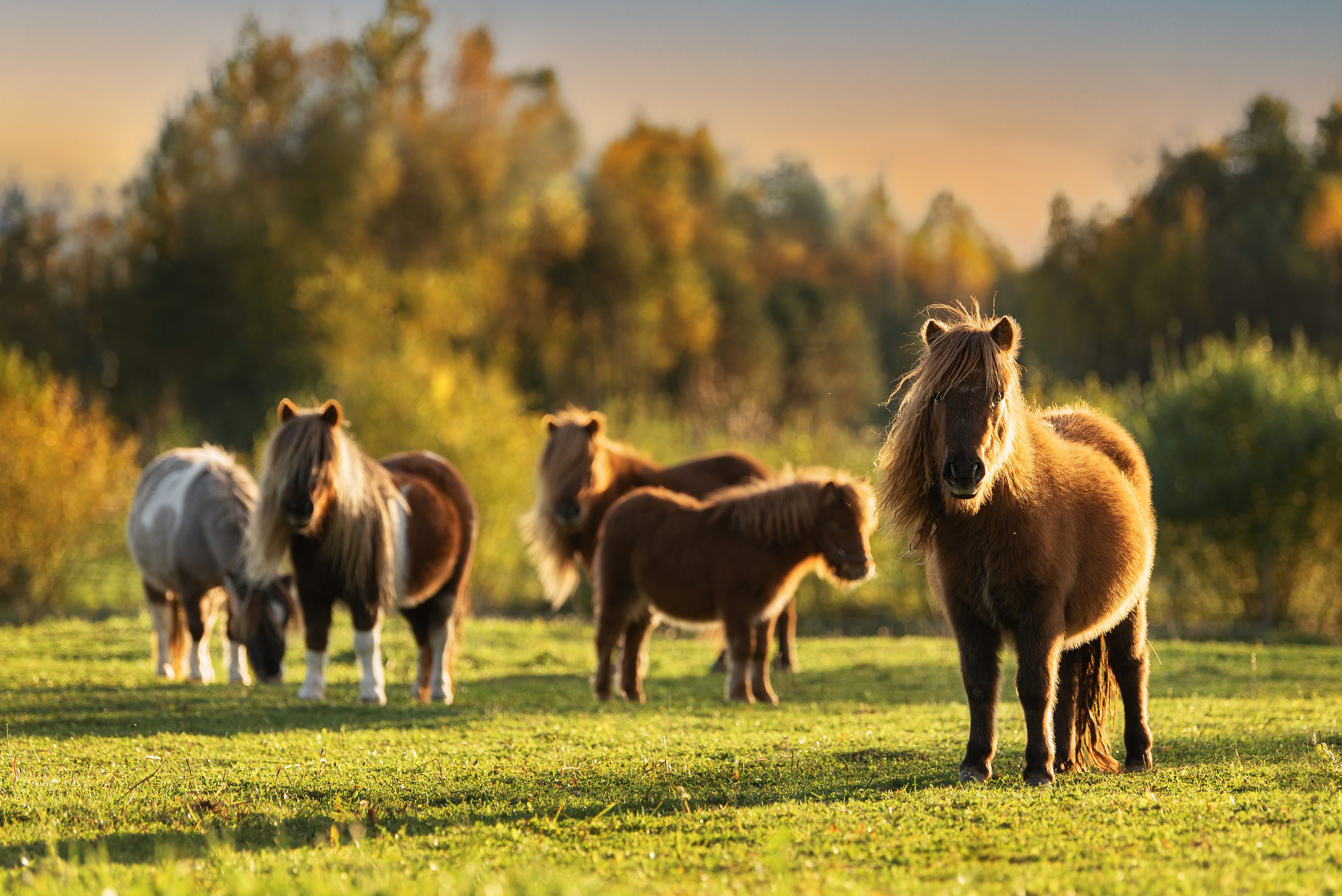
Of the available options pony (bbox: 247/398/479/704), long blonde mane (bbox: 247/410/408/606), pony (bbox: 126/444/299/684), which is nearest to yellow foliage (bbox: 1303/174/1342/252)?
pony (bbox: 247/398/479/704)

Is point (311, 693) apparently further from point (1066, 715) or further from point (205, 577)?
point (1066, 715)

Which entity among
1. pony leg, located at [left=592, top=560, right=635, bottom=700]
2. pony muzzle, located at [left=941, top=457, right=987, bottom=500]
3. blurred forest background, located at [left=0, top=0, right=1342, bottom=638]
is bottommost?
pony leg, located at [left=592, top=560, right=635, bottom=700]

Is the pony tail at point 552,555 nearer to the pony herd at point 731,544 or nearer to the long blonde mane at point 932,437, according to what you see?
the pony herd at point 731,544

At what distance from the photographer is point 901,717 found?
9.44 metres

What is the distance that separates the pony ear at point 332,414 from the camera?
31.9 ft

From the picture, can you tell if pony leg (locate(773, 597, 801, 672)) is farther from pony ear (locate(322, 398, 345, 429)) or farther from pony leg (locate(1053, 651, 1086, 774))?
pony leg (locate(1053, 651, 1086, 774))

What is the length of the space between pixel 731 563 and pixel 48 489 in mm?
14187

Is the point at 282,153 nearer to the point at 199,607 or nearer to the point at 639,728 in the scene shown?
the point at 199,607

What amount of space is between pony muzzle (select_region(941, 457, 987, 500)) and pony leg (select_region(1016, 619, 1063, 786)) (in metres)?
0.88

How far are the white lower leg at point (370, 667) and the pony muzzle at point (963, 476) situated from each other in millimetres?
5981

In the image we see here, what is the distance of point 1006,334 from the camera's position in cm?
602

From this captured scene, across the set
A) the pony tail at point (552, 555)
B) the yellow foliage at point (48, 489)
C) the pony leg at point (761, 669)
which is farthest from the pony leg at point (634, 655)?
the yellow foliage at point (48, 489)

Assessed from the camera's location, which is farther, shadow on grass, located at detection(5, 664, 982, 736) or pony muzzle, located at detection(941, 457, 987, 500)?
shadow on grass, located at detection(5, 664, 982, 736)

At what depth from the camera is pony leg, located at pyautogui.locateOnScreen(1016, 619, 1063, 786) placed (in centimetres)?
588
